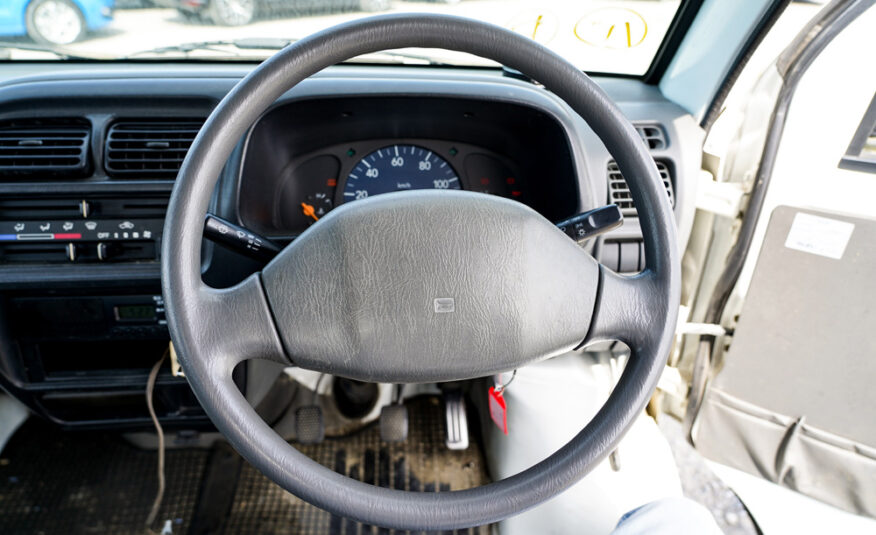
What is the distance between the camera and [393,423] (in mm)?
1637

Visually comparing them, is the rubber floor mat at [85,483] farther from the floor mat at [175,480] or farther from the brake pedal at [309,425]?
the brake pedal at [309,425]

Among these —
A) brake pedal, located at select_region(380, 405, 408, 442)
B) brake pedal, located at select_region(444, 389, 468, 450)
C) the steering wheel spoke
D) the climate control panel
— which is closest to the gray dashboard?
the climate control panel

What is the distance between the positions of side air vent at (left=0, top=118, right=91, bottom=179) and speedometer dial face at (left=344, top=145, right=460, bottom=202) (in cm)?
55

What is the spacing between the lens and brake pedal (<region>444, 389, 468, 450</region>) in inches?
64.0

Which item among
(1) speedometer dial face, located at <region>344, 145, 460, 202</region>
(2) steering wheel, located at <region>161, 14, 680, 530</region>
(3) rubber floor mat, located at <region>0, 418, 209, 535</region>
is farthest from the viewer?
(3) rubber floor mat, located at <region>0, 418, 209, 535</region>

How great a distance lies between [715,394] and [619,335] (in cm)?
105

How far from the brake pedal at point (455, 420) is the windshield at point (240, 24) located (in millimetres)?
998

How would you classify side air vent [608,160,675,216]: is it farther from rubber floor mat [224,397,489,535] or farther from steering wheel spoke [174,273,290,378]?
rubber floor mat [224,397,489,535]

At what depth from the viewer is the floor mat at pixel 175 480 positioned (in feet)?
4.99

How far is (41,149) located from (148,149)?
Result: 0.21m

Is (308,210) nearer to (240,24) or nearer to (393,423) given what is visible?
(240,24)

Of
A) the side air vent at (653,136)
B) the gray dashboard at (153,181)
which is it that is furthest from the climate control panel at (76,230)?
the side air vent at (653,136)

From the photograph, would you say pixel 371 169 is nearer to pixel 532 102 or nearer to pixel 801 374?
pixel 532 102

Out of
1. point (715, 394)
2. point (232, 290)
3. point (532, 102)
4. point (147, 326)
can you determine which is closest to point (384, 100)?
point (532, 102)
